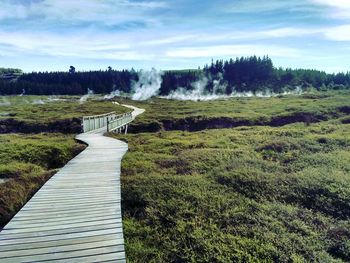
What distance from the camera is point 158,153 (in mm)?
16469

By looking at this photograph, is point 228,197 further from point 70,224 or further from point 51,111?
point 51,111

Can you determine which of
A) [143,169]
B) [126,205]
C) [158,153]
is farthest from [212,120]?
[126,205]

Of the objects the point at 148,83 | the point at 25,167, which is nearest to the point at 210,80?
the point at 148,83

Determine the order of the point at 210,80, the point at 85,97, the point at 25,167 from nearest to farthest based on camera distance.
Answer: the point at 25,167 < the point at 85,97 < the point at 210,80

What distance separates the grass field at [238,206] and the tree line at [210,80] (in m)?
112

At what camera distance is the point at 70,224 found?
24.4 ft

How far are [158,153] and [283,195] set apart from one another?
7612mm

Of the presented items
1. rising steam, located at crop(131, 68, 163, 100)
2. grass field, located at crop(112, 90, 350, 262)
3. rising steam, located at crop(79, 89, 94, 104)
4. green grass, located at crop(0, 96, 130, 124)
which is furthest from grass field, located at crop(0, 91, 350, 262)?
rising steam, located at crop(131, 68, 163, 100)

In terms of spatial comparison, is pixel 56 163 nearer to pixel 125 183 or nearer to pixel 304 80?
pixel 125 183

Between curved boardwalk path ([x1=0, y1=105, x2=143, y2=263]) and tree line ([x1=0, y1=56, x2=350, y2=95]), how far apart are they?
116m

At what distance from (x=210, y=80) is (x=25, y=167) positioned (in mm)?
128667

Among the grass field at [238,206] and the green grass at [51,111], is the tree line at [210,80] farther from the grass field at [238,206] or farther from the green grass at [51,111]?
the grass field at [238,206]

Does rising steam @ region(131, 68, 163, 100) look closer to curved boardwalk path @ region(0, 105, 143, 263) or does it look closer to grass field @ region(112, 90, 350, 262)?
grass field @ region(112, 90, 350, 262)

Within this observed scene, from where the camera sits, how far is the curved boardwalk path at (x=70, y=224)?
20.2ft
